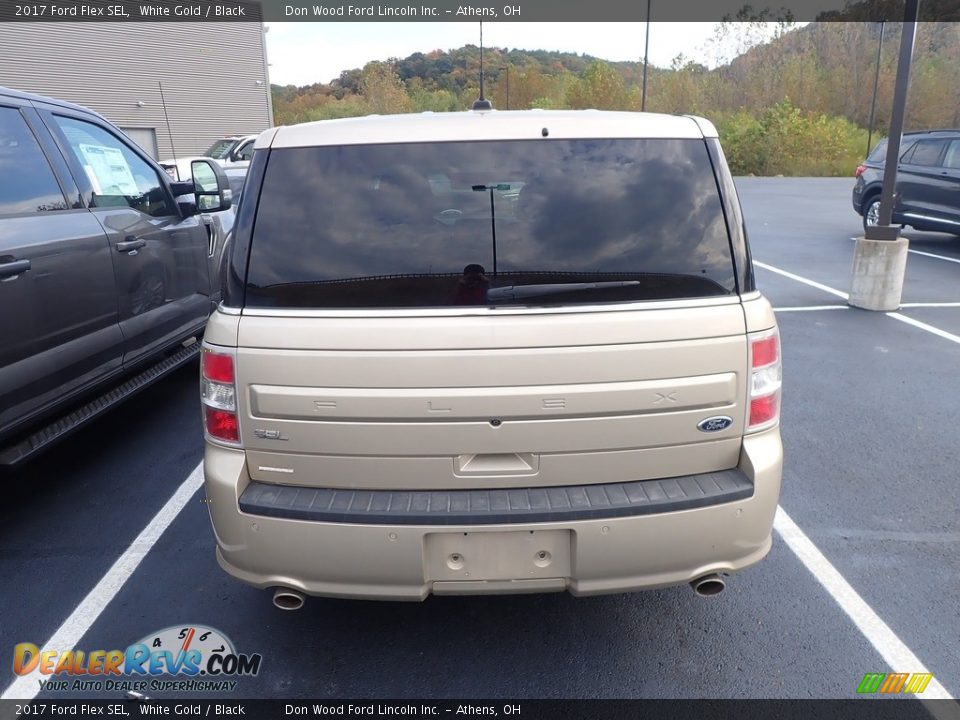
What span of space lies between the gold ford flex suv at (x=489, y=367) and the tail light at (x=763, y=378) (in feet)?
0.03

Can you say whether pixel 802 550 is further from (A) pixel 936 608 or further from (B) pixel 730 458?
(B) pixel 730 458

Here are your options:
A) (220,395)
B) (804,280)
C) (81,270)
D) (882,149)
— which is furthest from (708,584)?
(882,149)

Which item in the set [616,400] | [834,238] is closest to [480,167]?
[616,400]

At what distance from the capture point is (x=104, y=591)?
10.0 ft

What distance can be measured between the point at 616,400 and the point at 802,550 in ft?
5.67

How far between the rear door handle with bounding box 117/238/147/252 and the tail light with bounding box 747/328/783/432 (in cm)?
349

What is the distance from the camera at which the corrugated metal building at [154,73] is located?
28203 millimetres

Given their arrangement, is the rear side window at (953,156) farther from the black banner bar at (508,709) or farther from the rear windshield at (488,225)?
the black banner bar at (508,709)

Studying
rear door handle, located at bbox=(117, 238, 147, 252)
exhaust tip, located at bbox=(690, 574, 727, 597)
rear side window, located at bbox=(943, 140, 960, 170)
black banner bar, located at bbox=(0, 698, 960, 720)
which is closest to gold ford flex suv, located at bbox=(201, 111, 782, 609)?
exhaust tip, located at bbox=(690, 574, 727, 597)

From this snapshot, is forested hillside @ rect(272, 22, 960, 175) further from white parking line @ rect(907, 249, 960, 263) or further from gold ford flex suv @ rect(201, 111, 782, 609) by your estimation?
gold ford flex suv @ rect(201, 111, 782, 609)

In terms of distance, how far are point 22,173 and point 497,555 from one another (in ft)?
10.4

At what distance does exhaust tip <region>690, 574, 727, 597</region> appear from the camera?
2361 mm

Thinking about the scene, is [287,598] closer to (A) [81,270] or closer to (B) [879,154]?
(A) [81,270]

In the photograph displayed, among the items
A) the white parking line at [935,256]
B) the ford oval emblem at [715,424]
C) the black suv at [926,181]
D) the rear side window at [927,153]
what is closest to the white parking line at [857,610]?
the ford oval emblem at [715,424]
